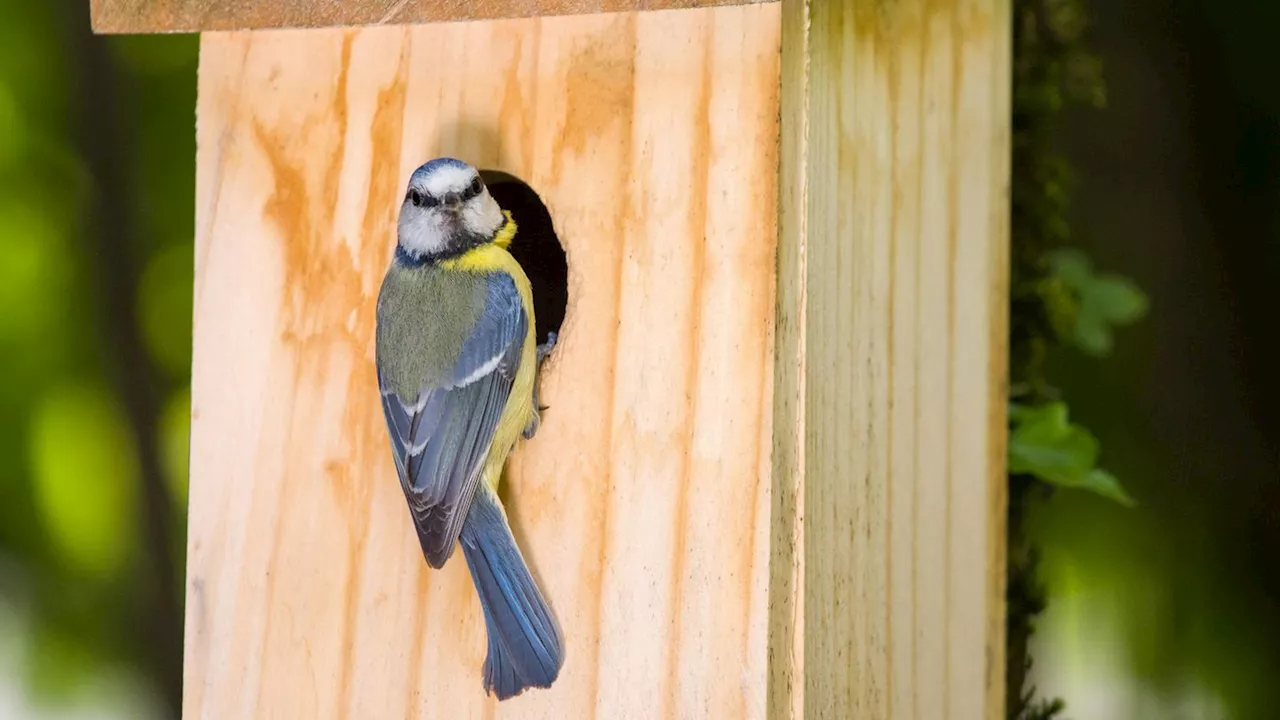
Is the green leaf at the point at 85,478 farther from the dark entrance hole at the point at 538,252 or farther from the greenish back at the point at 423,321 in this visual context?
the greenish back at the point at 423,321

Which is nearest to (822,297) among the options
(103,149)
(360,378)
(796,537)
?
(796,537)

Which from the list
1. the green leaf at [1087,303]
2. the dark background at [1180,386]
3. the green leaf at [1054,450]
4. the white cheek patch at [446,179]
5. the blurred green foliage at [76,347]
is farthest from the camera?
the blurred green foliage at [76,347]

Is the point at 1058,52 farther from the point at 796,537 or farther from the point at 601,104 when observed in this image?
the point at 796,537

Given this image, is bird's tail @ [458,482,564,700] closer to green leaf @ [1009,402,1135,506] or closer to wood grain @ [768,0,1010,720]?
wood grain @ [768,0,1010,720]

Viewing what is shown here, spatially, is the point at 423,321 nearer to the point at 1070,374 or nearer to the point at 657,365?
the point at 657,365

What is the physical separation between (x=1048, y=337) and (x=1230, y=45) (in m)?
0.71

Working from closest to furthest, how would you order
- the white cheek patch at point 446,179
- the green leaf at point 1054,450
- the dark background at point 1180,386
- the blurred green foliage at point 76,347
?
the white cheek patch at point 446,179 → the green leaf at point 1054,450 → the dark background at point 1180,386 → the blurred green foliage at point 76,347

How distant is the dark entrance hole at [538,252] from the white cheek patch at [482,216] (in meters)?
0.22

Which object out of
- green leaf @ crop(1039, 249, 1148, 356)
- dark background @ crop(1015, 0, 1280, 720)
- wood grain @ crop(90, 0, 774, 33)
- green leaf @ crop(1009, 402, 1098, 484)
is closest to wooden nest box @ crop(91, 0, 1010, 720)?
wood grain @ crop(90, 0, 774, 33)

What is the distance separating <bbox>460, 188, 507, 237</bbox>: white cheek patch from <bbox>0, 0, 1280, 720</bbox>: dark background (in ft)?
3.65

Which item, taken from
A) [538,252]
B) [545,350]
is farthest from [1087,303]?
[545,350]

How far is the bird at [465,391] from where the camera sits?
1.54 meters

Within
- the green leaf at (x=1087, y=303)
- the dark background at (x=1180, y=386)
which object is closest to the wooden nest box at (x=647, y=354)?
the green leaf at (x=1087, y=303)

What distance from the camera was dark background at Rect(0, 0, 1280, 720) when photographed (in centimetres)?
240
